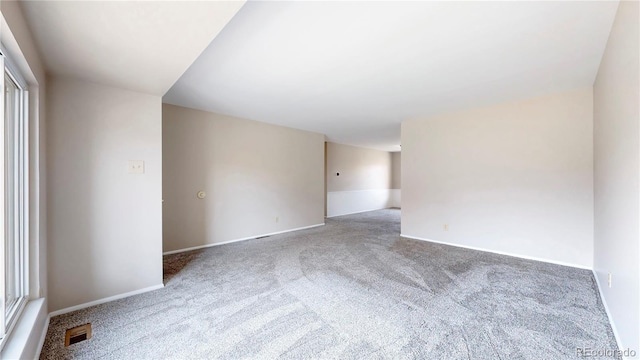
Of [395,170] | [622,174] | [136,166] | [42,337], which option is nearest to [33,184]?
[136,166]

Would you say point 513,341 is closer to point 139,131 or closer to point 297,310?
point 297,310

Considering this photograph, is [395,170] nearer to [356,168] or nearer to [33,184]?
[356,168]

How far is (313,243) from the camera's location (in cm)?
436

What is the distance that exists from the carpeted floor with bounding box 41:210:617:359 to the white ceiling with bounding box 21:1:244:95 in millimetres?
2122

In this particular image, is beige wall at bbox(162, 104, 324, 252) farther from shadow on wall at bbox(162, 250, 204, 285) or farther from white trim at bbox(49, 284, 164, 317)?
white trim at bbox(49, 284, 164, 317)

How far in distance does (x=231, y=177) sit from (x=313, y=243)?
1.95 meters

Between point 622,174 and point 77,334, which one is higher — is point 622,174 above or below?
above

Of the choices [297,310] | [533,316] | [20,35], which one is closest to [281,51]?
[20,35]

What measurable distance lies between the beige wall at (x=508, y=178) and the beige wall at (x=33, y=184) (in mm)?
4877

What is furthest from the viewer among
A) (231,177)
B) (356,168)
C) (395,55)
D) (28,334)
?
(356,168)

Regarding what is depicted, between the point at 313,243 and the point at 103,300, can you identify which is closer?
the point at 103,300

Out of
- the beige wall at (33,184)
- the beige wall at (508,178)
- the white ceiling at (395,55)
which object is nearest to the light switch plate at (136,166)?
the beige wall at (33,184)

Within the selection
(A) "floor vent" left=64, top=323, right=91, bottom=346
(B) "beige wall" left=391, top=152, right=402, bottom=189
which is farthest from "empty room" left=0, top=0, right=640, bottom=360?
(B) "beige wall" left=391, top=152, right=402, bottom=189

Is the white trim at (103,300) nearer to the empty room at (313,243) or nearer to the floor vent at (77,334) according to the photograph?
the empty room at (313,243)
